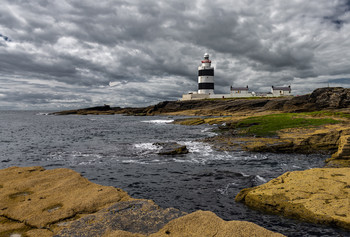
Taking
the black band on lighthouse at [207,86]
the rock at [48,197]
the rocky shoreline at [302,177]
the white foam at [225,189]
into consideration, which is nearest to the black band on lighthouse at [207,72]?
the black band on lighthouse at [207,86]

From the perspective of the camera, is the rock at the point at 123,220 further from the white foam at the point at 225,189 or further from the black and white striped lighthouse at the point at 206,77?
the black and white striped lighthouse at the point at 206,77

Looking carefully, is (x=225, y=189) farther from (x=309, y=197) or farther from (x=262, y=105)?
(x=262, y=105)

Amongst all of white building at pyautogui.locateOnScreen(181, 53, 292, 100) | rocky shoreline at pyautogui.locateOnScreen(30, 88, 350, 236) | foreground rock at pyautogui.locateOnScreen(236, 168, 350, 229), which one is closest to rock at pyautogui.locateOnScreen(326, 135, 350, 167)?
rocky shoreline at pyautogui.locateOnScreen(30, 88, 350, 236)

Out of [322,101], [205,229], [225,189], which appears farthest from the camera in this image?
[322,101]

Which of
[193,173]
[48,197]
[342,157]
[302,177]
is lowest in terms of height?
[193,173]

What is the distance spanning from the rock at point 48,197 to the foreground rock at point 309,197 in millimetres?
4508

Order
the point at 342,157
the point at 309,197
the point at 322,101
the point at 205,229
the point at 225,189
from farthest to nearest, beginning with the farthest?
1. the point at 322,101
2. the point at 342,157
3. the point at 225,189
4. the point at 309,197
5. the point at 205,229

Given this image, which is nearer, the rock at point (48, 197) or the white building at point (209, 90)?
the rock at point (48, 197)

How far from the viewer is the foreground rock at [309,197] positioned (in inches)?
236

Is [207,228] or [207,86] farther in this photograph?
[207,86]

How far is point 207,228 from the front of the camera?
15.0 ft

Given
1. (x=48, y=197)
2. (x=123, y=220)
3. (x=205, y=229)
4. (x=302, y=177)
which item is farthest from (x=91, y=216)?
(x=302, y=177)

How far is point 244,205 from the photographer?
766 cm

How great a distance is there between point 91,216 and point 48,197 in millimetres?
2324
